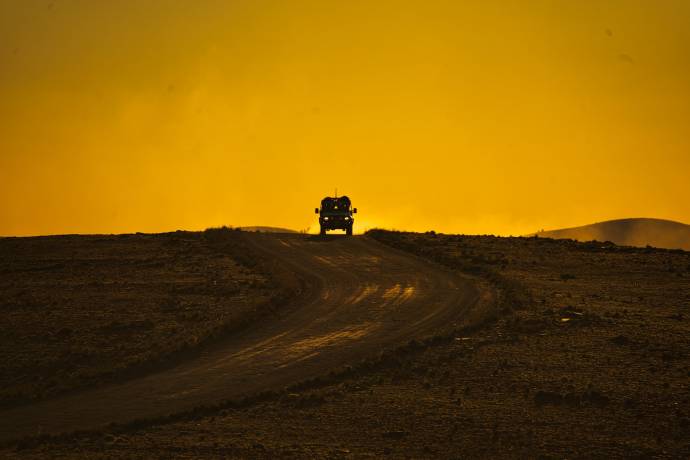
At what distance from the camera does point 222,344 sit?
31156mm

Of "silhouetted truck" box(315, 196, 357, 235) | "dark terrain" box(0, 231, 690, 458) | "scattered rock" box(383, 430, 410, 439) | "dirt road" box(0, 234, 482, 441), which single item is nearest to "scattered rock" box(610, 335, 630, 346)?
"dark terrain" box(0, 231, 690, 458)

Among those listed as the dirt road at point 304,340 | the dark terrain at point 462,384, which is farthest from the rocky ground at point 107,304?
the dirt road at point 304,340

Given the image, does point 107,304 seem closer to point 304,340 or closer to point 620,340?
point 304,340

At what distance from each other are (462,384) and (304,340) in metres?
7.39

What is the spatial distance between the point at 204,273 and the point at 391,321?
13834mm

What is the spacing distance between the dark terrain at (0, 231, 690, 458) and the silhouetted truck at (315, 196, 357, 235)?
18371mm

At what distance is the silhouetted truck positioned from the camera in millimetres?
62688

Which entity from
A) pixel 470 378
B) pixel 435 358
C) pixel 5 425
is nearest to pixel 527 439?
pixel 470 378

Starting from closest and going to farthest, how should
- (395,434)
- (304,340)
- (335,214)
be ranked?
(395,434)
(304,340)
(335,214)

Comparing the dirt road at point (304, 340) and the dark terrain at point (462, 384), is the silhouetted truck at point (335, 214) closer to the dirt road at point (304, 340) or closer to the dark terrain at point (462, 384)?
the dirt road at point (304, 340)

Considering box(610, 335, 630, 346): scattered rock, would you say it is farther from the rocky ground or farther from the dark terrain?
the rocky ground

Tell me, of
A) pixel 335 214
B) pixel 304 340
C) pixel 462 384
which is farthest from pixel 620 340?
pixel 335 214

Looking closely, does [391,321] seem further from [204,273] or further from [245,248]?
[245,248]

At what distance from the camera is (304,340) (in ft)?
101
